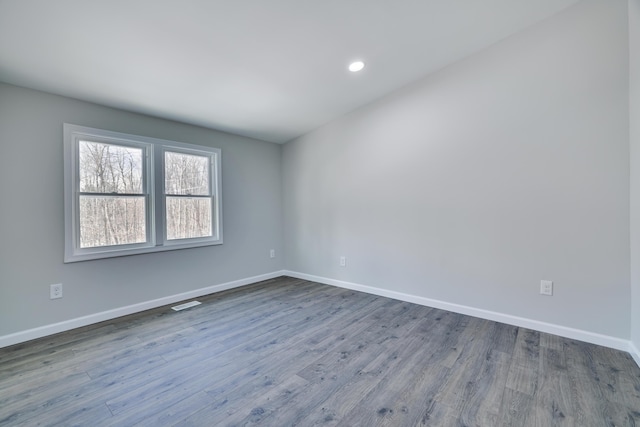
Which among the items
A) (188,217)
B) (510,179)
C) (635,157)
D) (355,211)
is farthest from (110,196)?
(635,157)

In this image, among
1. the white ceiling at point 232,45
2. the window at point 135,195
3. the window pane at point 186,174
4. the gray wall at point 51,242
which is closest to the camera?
the white ceiling at point 232,45

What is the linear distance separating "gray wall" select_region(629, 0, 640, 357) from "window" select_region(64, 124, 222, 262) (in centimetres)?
410

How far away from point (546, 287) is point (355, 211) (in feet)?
6.99

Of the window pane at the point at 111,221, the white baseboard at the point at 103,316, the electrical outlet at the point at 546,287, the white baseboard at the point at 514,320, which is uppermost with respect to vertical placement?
the window pane at the point at 111,221

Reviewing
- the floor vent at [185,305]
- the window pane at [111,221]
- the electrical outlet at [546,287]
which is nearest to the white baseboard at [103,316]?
the floor vent at [185,305]

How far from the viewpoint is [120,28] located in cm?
Answer: 191

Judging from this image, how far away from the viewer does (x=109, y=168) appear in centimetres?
290

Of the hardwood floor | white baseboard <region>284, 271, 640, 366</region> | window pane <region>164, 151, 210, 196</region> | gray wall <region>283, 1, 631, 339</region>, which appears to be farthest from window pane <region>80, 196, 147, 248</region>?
white baseboard <region>284, 271, 640, 366</region>

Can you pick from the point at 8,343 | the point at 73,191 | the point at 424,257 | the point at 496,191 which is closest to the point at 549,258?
the point at 496,191

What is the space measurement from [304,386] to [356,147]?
9.38 feet

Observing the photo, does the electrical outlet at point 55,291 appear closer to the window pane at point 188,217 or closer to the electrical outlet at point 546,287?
the window pane at point 188,217

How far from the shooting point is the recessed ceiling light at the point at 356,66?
107 inches

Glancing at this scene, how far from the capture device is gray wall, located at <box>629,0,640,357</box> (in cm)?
194

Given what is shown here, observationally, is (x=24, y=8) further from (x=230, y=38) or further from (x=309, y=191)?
(x=309, y=191)
